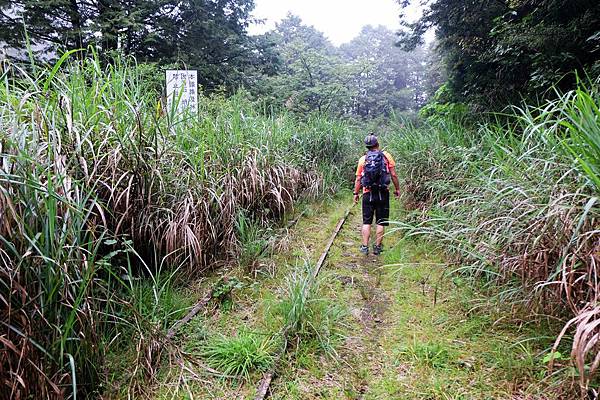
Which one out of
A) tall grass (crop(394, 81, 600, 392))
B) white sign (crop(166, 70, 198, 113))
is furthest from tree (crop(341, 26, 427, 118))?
tall grass (crop(394, 81, 600, 392))

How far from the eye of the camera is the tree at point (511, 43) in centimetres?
437

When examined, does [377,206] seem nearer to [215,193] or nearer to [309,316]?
[215,193]

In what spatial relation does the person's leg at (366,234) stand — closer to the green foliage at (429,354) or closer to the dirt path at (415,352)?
the dirt path at (415,352)

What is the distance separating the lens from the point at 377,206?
489 cm

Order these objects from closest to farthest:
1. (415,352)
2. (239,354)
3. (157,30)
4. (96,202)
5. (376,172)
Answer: (96,202) < (239,354) < (415,352) < (376,172) < (157,30)

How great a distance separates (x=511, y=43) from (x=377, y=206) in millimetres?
3204

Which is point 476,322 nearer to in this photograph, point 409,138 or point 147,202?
point 147,202

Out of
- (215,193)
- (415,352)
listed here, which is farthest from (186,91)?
(415,352)

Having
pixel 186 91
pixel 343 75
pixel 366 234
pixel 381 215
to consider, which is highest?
pixel 343 75

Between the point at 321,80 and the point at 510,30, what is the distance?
41.3 feet

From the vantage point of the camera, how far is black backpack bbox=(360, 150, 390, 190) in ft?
15.5

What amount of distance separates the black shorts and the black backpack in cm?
11

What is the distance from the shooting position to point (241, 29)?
1672 cm

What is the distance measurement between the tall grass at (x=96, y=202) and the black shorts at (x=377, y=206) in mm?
1336
